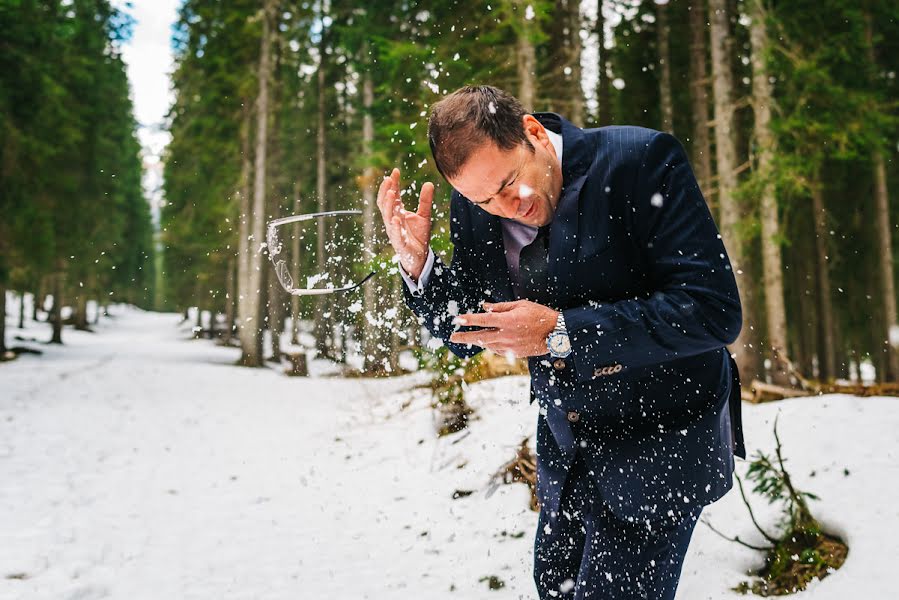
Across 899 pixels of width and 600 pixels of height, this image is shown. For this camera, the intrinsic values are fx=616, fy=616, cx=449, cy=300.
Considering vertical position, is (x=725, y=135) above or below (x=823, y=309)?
above

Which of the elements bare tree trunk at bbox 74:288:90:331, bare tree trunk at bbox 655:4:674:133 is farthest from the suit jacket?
bare tree trunk at bbox 74:288:90:331

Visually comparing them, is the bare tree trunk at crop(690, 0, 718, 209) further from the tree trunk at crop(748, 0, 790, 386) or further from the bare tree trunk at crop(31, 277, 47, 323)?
the bare tree trunk at crop(31, 277, 47, 323)

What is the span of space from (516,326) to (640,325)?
1.12 ft

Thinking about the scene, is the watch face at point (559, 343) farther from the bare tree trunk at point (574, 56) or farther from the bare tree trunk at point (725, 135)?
the bare tree trunk at point (574, 56)

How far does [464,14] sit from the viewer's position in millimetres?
10344

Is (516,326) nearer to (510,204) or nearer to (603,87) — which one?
(510,204)

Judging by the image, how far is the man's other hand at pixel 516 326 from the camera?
1.73 metres

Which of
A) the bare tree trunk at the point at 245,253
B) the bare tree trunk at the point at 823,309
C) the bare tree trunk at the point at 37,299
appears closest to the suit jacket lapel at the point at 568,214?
the bare tree trunk at the point at 823,309

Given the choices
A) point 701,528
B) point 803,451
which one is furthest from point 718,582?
point 803,451

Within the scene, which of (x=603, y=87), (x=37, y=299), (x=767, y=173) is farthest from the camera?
(x=37, y=299)

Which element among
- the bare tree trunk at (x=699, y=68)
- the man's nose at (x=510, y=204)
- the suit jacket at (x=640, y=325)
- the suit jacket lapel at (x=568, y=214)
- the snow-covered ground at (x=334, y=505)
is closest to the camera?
the suit jacket at (x=640, y=325)

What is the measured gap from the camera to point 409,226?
7.65ft

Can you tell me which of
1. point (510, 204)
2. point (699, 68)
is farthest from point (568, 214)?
point (699, 68)

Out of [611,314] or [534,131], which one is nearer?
[611,314]
